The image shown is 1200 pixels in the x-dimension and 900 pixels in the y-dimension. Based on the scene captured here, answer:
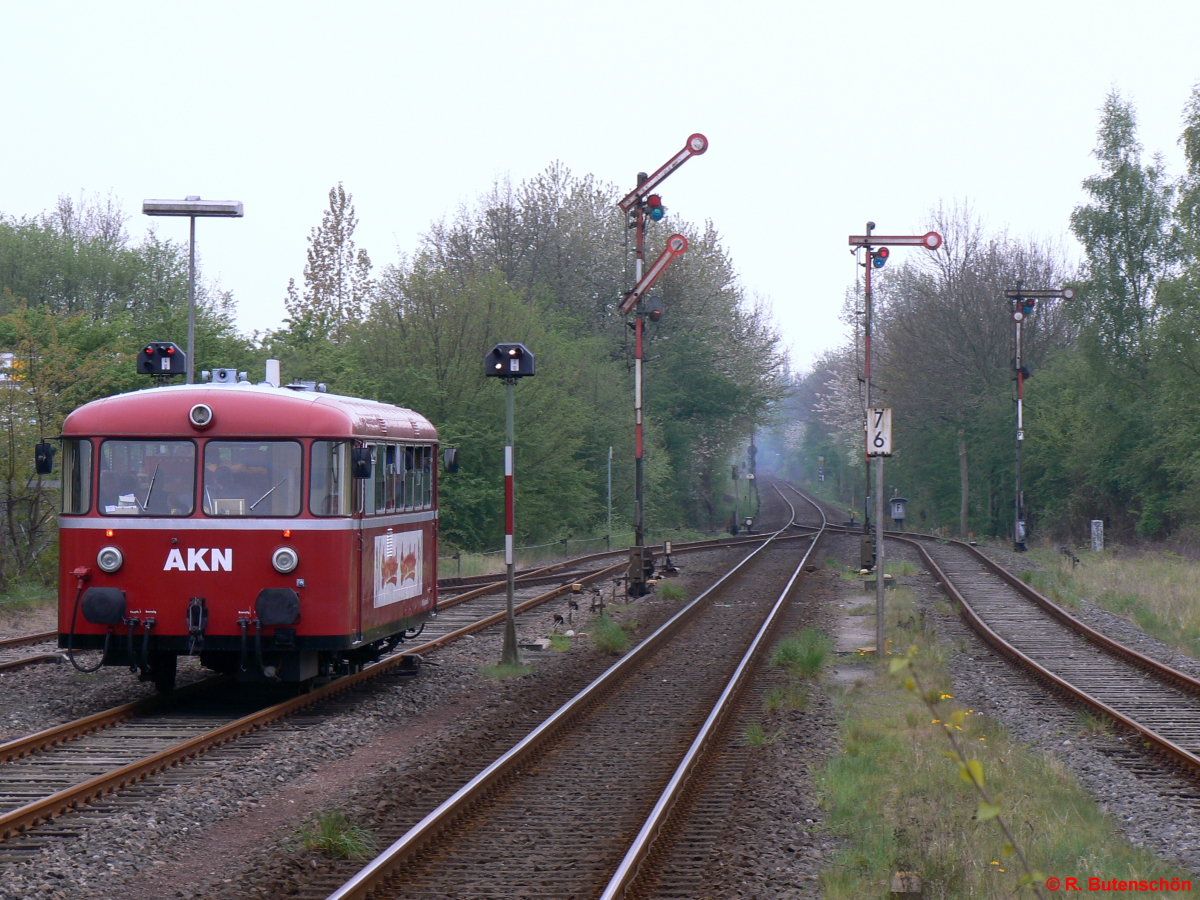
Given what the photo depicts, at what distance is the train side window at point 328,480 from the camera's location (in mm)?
11828

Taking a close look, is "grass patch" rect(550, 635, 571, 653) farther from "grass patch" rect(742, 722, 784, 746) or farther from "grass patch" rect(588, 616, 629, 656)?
"grass patch" rect(742, 722, 784, 746)

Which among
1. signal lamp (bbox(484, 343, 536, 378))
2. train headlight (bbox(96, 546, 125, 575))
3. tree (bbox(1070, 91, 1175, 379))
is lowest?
train headlight (bbox(96, 546, 125, 575))

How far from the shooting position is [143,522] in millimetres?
11656

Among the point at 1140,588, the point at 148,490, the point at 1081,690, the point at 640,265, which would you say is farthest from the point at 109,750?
the point at 1140,588

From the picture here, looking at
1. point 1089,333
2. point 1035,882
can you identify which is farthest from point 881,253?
point 1089,333

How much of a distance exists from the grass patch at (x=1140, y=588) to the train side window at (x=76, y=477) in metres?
14.6

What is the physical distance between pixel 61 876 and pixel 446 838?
224cm

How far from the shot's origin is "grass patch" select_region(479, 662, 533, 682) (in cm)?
1482

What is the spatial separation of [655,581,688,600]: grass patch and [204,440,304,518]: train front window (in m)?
13.7

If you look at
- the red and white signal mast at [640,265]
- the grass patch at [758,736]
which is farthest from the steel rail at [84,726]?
the red and white signal mast at [640,265]

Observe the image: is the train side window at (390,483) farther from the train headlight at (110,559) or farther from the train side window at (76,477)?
the train side window at (76,477)

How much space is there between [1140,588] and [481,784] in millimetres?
21142

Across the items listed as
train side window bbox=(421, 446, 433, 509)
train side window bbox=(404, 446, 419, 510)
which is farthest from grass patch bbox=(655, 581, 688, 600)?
train side window bbox=(404, 446, 419, 510)

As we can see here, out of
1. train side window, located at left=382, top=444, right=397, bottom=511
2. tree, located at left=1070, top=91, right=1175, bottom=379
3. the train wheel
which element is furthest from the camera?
tree, located at left=1070, top=91, right=1175, bottom=379
